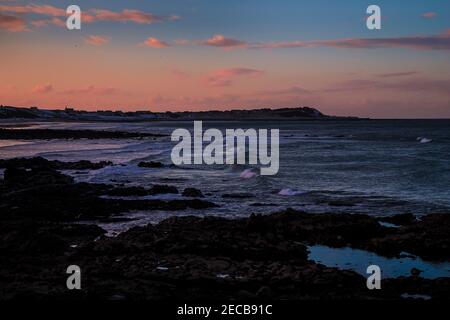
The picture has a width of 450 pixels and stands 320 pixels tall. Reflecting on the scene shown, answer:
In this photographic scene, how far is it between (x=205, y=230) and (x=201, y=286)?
230 inches

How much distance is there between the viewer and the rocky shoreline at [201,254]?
12969mm

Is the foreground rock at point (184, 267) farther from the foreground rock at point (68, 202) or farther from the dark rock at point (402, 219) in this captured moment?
the dark rock at point (402, 219)

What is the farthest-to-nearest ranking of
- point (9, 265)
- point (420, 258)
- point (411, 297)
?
point (420, 258) → point (9, 265) → point (411, 297)

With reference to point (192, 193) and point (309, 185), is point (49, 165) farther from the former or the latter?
point (309, 185)

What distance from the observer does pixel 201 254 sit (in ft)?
54.0

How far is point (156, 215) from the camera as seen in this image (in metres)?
24.4

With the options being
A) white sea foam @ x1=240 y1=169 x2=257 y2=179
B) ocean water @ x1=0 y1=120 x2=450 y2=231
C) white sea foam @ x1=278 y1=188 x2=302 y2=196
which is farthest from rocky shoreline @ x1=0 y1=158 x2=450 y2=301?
white sea foam @ x1=240 y1=169 x2=257 y2=179

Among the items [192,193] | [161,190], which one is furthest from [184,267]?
[161,190]

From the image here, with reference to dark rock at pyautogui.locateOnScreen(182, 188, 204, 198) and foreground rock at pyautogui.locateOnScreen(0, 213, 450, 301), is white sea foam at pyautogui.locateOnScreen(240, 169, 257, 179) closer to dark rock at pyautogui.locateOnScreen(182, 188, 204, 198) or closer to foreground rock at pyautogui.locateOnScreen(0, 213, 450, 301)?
dark rock at pyautogui.locateOnScreen(182, 188, 204, 198)

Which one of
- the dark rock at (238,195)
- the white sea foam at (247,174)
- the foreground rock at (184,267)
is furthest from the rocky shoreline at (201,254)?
the white sea foam at (247,174)

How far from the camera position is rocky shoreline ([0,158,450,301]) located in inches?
511
